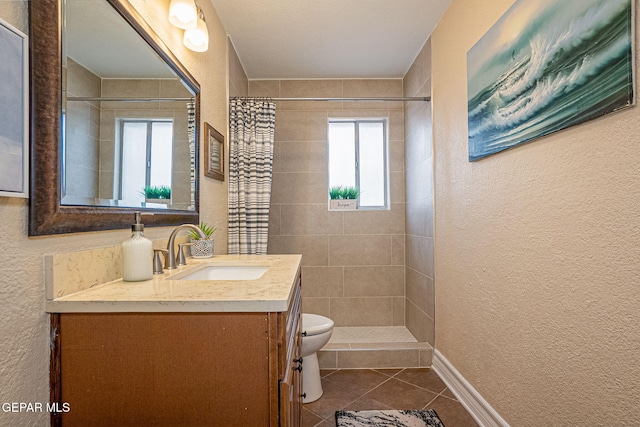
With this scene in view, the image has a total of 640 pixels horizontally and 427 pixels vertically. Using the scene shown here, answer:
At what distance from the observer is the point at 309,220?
10.7ft

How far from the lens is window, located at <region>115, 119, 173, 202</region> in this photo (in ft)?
3.85

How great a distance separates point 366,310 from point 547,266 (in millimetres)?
2164

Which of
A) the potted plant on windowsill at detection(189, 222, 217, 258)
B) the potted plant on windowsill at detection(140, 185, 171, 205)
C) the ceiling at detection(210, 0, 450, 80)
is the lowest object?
the potted plant on windowsill at detection(189, 222, 217, 258)

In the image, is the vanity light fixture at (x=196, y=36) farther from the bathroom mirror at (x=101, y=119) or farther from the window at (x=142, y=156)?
the window at (x=142, y=156)

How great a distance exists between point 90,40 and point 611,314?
1.78 meters

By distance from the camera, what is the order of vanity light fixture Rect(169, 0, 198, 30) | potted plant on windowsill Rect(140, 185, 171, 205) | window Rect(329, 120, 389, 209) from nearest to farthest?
potted plant on windowsill Rect(140, 185, 171, 205) < vanity light fixture Rect(169, 0, 198, 30) < window Rect(329, 120, 389, 209)

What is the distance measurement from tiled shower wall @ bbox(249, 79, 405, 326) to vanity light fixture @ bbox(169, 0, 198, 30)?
1759mm

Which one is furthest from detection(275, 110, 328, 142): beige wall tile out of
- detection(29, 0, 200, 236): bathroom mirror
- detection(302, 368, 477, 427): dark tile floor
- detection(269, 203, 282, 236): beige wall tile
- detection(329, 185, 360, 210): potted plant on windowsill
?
detection(302, 368, 477, 427): dark tile floor

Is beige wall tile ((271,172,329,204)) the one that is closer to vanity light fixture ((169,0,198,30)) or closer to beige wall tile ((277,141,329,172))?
beige wall tile ((277,141,329,172))

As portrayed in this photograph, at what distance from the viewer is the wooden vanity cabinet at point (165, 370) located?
33.2 inches

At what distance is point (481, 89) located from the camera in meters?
1.72

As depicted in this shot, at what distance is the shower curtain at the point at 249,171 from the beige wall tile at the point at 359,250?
936 millimetres

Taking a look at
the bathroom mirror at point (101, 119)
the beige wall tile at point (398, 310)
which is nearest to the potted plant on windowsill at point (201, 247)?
the bathroom mirror at point (101, 119)

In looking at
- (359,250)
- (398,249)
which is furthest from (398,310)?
(359,250)
